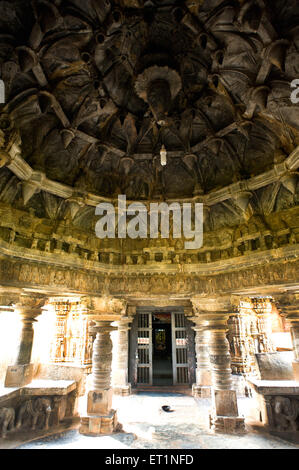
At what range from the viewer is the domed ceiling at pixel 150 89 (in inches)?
160

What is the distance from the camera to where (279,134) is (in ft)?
18.1

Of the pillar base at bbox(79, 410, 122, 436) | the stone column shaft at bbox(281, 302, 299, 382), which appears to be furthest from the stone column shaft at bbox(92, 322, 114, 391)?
the stone column shaft at bbox(281, 302, 299, 382)

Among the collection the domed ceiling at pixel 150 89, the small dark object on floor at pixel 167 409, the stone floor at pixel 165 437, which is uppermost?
the domed ceiling at pixel 150 89

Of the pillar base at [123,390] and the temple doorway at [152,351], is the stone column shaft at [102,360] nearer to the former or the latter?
the pillar base at [123,390]

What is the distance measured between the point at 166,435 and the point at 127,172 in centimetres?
790

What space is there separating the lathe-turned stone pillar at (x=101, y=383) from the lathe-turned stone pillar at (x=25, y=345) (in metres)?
2.47

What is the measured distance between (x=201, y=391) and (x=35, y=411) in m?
7.41

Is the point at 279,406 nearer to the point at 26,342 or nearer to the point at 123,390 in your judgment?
the point at 123,390

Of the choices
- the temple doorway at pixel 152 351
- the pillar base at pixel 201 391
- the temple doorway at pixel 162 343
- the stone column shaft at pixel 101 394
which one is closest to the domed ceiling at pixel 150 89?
the stone column shaft at pixel 101 394

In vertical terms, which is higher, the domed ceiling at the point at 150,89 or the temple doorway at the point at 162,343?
the domed ceiling at the point at 150,89

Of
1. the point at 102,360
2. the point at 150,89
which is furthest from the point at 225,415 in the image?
the point at 150,89

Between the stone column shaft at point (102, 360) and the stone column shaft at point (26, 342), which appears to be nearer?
the stone column shaft at point (102, 360)

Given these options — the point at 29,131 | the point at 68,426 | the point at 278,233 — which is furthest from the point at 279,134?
the point at 68,426
